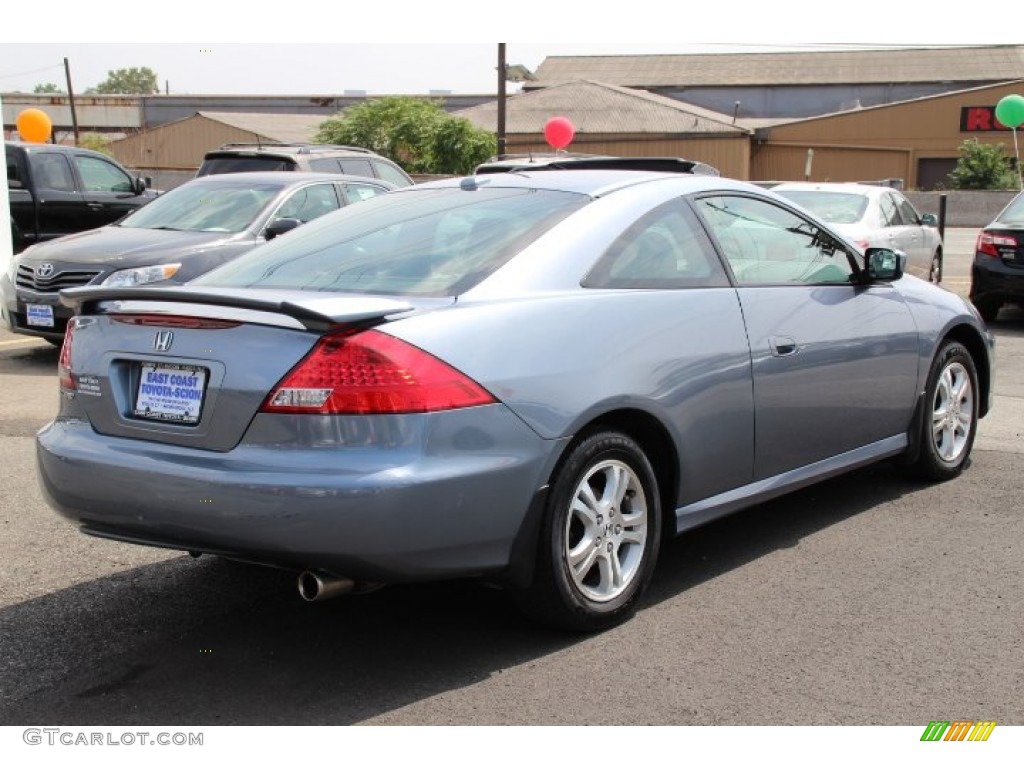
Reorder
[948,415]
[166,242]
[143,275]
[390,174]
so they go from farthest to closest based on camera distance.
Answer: [390,174] < [166,242] < [143,275] < [948,415]

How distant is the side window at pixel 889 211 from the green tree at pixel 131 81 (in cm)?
15782

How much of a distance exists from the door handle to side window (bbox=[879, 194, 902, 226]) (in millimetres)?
7989

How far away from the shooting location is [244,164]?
1422 cm

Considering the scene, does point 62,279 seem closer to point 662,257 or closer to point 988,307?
point 662,257

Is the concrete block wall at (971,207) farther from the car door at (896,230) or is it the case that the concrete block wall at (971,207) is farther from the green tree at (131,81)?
the green tree at (131,81)

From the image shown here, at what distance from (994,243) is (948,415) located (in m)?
6.43

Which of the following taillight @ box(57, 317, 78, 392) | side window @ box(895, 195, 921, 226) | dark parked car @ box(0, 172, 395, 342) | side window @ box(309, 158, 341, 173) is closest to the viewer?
taillight @ box(57, 317, 78, 392)

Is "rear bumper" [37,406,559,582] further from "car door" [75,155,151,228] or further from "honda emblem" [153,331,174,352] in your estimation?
"car door" [75,155,151,228]

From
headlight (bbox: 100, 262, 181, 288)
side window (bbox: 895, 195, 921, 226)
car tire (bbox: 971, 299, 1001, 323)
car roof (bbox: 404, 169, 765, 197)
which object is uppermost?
car roof (bbox: 404, 169, 765, 197)

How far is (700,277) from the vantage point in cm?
471

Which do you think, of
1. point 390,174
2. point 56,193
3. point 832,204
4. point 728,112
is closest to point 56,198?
point 56,193

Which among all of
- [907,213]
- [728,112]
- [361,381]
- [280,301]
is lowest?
[907,213]

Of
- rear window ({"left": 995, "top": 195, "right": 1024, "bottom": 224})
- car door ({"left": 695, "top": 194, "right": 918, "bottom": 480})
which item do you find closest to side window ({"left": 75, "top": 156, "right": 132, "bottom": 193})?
rear window ({"left": 995, "top": 195, "right": 1024, "bottom": 224})

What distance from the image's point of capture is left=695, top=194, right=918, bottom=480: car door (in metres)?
4.86
